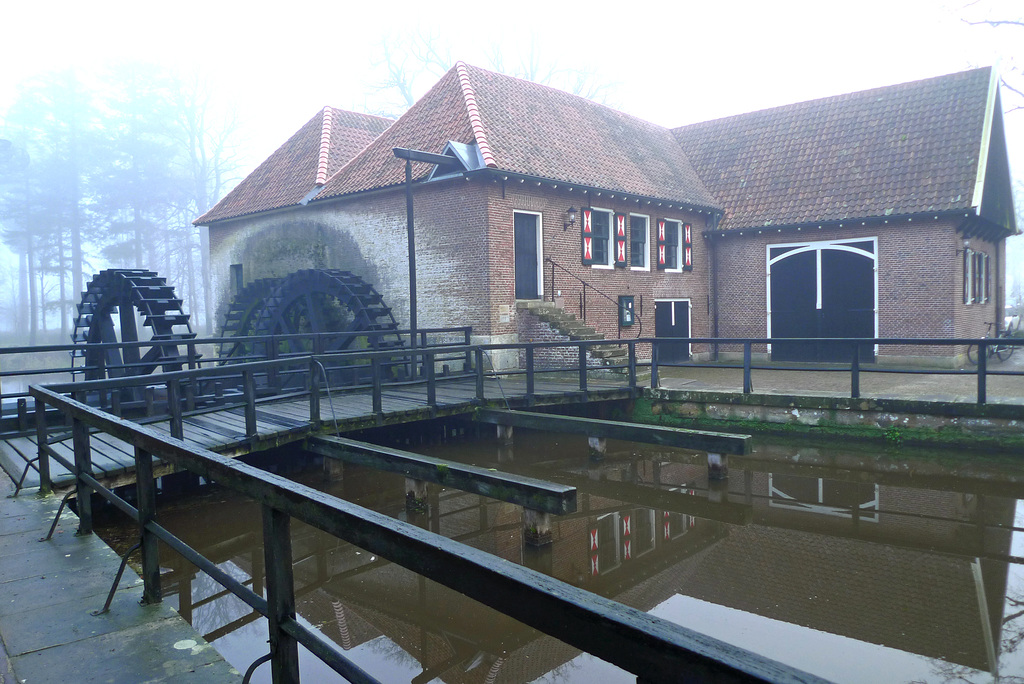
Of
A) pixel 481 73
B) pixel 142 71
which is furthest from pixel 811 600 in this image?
pixel 142 71

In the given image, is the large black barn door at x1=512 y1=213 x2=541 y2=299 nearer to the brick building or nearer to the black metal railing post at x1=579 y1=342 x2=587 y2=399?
the brick building

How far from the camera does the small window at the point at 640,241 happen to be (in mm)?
→ 17672

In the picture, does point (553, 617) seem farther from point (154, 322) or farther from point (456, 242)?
point (456, 242)

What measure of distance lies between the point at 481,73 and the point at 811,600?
596 inches

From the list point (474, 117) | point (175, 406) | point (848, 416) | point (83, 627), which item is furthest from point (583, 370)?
point (83, 627)

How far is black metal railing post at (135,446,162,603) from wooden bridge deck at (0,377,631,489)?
9.32ft

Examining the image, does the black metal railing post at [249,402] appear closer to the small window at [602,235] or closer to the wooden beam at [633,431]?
the wooden beam at [633,431]

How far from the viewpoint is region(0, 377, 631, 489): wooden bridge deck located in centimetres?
640

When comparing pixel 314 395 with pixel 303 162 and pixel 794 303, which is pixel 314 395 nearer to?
pixel 303 162

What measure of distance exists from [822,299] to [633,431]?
11.0m

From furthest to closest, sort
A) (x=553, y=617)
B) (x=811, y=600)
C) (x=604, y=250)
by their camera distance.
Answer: (x=604, y=250) < (x=811, y=600) < (x=553, y=617)

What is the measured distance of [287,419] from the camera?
28.7 feet

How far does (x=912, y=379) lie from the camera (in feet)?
44.1

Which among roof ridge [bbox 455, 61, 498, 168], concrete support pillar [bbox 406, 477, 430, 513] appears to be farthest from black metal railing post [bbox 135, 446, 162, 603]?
roof ridge [bbox 455, 61, 498, 168]
